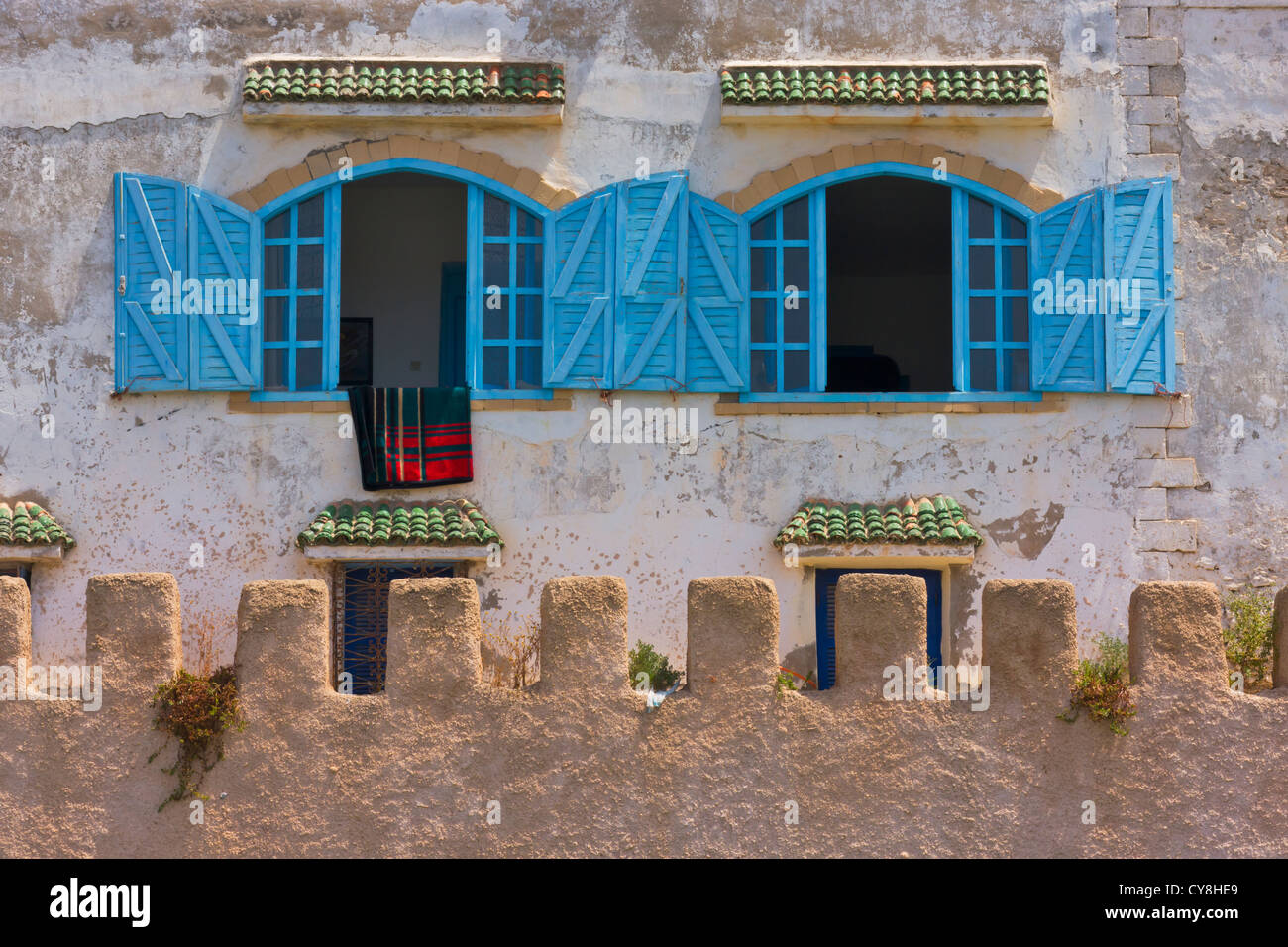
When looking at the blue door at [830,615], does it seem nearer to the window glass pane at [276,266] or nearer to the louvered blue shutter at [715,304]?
the louvered blue shutter at [715,304]

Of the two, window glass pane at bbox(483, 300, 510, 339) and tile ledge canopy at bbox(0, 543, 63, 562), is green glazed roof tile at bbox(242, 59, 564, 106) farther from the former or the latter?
tile ledge canopy at bbox(0, 543, 63, 562)

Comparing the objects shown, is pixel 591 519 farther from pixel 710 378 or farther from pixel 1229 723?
pixel 1229 723

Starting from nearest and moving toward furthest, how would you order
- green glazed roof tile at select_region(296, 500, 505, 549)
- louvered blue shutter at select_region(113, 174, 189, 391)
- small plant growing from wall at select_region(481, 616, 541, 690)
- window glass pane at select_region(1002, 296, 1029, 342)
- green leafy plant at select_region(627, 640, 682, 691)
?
1. green leafy plant at select_region(627, 640, 682, 691)
2. small plant growing from wall at select_region(481, 616, 541, 690)
3. green glazed roof tile at select_region(296, 500, 505, 549)
4. louvered blue shutter at select_region(113, 174, 189, 391)
5. window glass pane at select_region(1002, 296, 1029, 342)

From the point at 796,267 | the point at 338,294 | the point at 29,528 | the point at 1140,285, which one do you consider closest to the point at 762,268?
the point at 796,267

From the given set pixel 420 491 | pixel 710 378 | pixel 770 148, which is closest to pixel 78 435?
pixel 420 491

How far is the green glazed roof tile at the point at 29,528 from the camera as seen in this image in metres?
12.7

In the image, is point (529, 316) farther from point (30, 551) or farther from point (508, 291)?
point (30, 551)

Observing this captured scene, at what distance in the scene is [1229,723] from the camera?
349 inches

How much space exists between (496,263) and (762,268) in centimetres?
189

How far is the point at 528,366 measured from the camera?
518 inches

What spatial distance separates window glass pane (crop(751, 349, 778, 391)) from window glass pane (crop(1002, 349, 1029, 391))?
1.63m

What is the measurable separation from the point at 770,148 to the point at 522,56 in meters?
1.91

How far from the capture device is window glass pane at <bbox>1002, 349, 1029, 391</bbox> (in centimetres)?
1310

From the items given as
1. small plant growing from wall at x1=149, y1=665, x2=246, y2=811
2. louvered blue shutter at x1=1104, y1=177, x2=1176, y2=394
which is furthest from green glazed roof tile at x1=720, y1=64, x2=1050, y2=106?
small plant growing from wall at x1=149, y1=665, x2=246, y2=811
